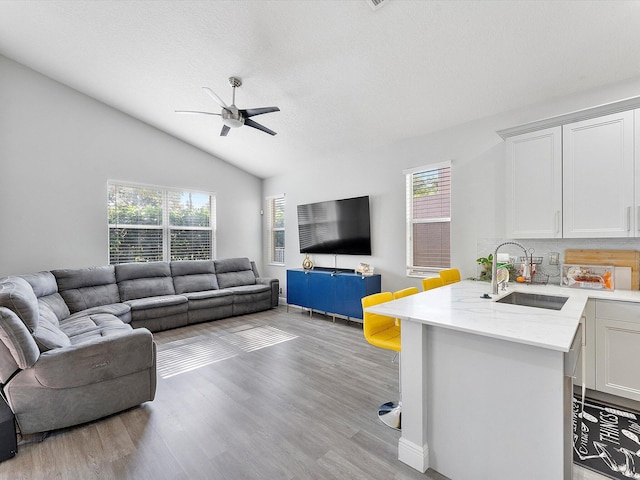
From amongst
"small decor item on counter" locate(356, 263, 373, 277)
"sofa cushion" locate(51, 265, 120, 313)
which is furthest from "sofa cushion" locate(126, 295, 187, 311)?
"small decor item on counter" locate(356, 263, 373, 277)

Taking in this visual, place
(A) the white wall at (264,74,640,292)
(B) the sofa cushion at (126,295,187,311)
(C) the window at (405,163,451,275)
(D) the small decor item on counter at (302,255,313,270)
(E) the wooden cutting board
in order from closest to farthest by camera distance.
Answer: (E) the wooden cutting board → (A) the white wall at (264,74,640,292) → (C) the window at (405,163,451,275) → (B) the sofa cushion at (126,295,187,311) → (D) the small decor item on counter at (302,255,313,270)

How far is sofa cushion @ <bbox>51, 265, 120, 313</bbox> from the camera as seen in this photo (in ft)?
13.0

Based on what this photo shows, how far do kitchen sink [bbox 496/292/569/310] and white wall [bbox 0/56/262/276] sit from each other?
5.62m

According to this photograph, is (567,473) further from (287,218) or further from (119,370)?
(287,218)

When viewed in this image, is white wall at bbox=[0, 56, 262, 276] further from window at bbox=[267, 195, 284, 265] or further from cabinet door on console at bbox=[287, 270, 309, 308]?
cabinet door on console at bbox=[287, 270, 309, 308]

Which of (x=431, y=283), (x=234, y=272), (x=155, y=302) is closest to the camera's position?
(x=431, y=283)

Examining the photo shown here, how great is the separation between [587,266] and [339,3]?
10.9ft

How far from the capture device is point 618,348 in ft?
7.32

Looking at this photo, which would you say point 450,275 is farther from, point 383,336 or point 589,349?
point 383,336

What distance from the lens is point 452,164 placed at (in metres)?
3.79

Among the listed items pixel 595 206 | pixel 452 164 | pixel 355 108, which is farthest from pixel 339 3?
pixel 595 206

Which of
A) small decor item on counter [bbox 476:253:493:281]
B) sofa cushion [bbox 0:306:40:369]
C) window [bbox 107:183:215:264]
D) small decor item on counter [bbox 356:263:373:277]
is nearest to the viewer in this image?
sofa cushion [bbox 0:306:40:369]

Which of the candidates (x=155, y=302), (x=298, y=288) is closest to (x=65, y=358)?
(x=155, y=302)

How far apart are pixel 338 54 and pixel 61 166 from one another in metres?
4.42
